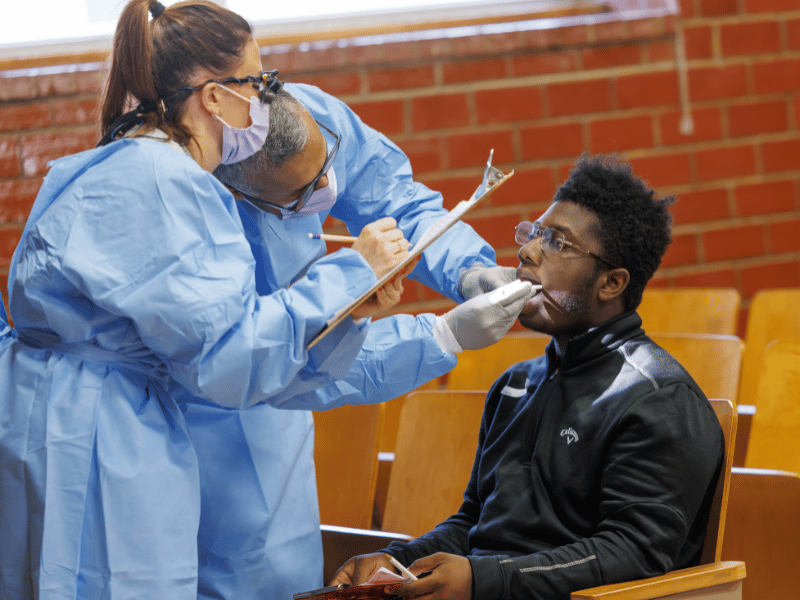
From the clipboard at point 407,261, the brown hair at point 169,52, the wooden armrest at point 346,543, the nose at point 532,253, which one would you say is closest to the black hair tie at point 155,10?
the brown hair at point 169,52

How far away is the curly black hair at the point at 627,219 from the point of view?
155 cm

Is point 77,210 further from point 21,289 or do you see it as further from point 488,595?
point 488,595

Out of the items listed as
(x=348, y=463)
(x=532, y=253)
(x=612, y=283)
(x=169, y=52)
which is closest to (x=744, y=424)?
(x=612, y=283)

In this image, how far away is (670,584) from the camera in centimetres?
122

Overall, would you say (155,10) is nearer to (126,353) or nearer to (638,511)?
(126,353)

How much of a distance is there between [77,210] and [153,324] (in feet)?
0.65

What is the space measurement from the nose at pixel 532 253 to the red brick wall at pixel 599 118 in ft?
4.84

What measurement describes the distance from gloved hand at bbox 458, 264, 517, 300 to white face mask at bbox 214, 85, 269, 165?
1.57ft

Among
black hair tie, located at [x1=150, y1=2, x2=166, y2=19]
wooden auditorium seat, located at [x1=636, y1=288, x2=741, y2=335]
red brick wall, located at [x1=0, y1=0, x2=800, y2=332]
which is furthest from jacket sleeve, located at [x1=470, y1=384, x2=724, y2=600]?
red brick wall, located at [x1=0, y1=0, x2=800, y2=332]

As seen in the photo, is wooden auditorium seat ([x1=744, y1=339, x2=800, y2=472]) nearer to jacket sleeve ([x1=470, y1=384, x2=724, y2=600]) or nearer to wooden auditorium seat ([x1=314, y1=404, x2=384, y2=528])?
jacket sleeve ([x1=470, y1=384, x2=724, y2=600])

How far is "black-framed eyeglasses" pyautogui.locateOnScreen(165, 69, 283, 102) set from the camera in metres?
1.27

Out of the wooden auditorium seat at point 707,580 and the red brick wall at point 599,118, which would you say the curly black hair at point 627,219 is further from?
the red brick wall at point 599,118

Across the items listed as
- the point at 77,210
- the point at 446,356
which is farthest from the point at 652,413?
the point at 77,210

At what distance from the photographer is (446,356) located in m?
1.41
